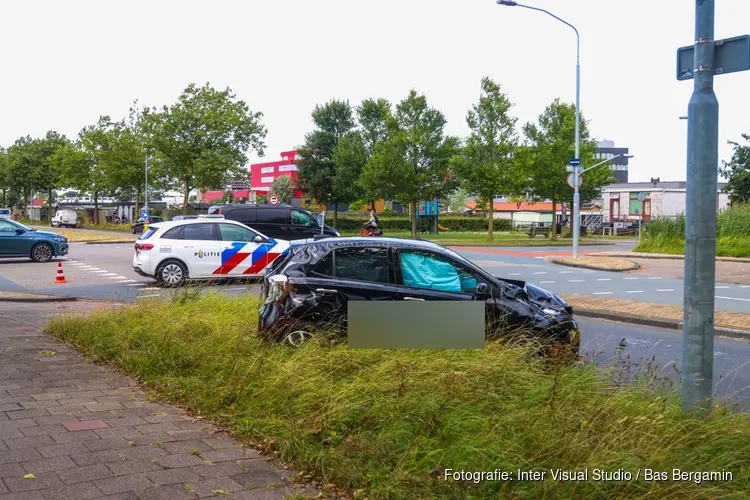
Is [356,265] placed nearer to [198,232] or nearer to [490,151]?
[198,232]

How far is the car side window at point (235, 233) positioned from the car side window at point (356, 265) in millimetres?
9376

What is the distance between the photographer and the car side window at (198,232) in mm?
16406

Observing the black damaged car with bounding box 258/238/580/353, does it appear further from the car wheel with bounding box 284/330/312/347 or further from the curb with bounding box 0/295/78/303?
the curb with bounding box 0/295/78/303

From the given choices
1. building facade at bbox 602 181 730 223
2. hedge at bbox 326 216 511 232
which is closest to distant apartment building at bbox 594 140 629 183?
building facade at bbox 602 181 730 223

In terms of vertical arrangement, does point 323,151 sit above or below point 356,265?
above

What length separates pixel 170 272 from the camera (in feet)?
53.4

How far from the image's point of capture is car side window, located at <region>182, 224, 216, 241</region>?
53.8ft

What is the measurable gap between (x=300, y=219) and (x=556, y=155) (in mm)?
25931

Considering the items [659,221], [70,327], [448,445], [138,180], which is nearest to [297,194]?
[138,180]

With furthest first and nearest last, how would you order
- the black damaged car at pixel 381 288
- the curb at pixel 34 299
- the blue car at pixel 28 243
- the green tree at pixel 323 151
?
1. the green tree at pixel 323 151
2. the blue car at pixel 28 243
3. the curb at pixel 34 299
4. the black damaged car at pixel 381 288

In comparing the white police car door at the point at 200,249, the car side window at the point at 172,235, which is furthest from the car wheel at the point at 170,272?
the car side window at the point at 172,235

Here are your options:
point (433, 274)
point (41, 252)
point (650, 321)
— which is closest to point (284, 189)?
point (41, 252)

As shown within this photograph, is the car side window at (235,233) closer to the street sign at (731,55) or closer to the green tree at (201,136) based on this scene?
the street sign at (731,55)

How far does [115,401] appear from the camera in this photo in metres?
5.86
